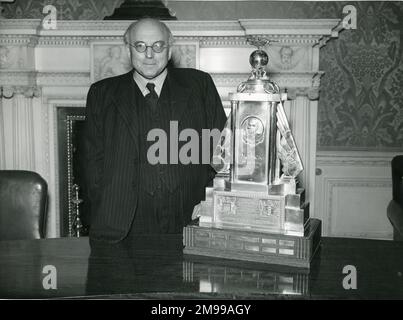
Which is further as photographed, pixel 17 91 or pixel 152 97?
pixel 17 91

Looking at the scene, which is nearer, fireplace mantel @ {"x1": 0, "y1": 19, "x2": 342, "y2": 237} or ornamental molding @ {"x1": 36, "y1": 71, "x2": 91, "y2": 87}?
fireplace mantel @ {"x1": 0, "y1": 19, "x2": 342, "y2": 237}

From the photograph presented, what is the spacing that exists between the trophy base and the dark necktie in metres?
0.95

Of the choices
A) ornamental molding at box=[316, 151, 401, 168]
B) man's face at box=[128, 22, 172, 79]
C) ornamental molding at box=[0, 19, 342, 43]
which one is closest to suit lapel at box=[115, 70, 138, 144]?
man's face at box=[128, 22, 172, 79]

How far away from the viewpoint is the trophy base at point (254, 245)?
1.53 metres

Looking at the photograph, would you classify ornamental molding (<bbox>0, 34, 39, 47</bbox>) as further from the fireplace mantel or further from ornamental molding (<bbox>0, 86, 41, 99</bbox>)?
ornamental molding (<bbox>0, 86, 41, 99</bbox>)

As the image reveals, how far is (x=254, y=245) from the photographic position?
1.57 metres

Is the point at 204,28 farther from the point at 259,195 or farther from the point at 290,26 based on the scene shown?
the point at 259,195

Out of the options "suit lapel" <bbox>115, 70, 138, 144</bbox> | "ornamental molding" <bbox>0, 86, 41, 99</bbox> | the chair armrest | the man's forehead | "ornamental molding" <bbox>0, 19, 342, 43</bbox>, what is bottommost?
the chair armrest

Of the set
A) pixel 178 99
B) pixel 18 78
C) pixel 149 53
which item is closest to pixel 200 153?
pixel 178 99

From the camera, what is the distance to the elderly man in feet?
7.33

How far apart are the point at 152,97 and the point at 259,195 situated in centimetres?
106

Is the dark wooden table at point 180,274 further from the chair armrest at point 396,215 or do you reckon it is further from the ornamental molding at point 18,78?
the ornamental molding at point 18,78

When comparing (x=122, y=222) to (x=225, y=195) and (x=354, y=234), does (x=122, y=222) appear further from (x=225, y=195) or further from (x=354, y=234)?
(x=354, y=234)
